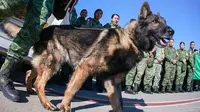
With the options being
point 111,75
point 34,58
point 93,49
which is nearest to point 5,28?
point 34,58

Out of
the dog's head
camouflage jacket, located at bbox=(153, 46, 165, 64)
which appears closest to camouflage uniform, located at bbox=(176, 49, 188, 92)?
camouflage jacket, located at bbox=(153, 46, 165, 64)

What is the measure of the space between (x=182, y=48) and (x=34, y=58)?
825 centimetres

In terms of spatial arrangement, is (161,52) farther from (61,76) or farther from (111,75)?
(111,75)

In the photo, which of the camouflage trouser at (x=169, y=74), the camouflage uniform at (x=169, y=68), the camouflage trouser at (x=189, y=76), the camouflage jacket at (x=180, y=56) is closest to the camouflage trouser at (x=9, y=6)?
the camouflage uniform at (x=169, y=68)

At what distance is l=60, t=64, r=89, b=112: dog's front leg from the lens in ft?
11.0

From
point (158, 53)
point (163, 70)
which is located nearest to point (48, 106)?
point (158, 53)

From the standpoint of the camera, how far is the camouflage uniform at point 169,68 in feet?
31.4

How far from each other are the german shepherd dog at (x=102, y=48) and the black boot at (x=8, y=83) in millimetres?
379

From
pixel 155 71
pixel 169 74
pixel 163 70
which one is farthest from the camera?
pixel 163 70

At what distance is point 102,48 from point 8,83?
145 centimetres

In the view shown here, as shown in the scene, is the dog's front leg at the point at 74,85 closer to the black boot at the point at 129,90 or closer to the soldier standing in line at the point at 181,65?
the black boot at the point at 129,90

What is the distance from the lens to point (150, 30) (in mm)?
3883

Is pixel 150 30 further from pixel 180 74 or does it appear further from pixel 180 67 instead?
pixel 180 74

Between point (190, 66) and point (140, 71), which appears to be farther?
point (190, 66)
